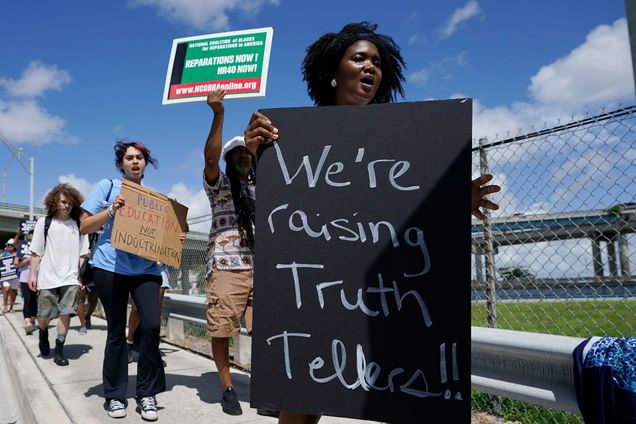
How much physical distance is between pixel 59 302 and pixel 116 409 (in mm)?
2580

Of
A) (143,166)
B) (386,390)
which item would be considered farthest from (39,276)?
(386,390)

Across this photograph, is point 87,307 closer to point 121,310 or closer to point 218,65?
point 121,310

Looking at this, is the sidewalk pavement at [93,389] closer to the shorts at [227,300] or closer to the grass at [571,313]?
the shorts at [227,300]

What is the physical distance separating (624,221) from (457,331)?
6.80 feet

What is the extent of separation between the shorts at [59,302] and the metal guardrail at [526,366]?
14.9ft

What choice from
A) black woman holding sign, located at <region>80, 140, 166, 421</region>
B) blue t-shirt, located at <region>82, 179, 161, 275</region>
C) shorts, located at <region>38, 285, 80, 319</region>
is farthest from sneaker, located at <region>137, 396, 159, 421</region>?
shorts, located at <region>38, 285, 80, 319</region>

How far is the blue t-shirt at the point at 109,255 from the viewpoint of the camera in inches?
146

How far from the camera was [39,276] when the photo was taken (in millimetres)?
5688

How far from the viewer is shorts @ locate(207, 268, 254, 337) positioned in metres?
3.70

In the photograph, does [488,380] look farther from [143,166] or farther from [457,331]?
[143,166]

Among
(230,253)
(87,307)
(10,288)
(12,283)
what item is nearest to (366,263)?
(230,253)

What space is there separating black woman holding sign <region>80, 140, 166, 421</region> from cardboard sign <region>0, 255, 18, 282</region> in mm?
9583

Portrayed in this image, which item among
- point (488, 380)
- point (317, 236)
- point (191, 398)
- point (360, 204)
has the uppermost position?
point (360, 204)

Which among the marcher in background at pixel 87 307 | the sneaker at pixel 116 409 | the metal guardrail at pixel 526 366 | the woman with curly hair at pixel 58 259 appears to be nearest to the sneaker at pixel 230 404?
the sneaker at pixel 116 409
